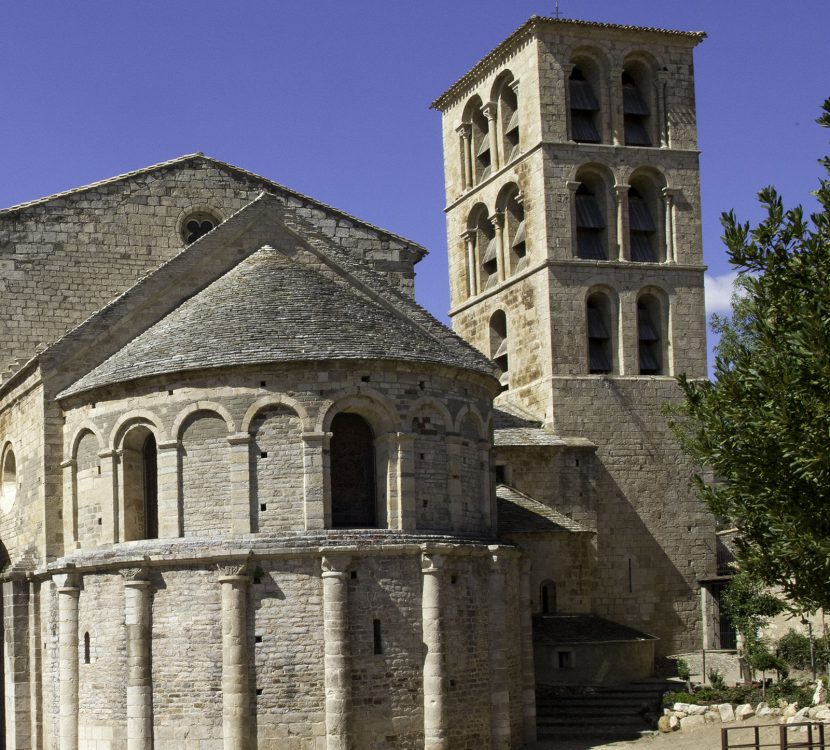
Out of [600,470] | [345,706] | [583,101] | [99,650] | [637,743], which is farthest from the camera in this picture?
[583,101]

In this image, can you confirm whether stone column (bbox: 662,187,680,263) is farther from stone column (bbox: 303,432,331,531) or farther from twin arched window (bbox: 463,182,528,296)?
stone column (bbox: 303,432,331,531)

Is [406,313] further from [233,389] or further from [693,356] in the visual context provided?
[693,356]

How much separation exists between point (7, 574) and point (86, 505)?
7.53ft

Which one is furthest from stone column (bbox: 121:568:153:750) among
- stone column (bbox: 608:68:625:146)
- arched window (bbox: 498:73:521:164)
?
stone column (bbox: 608:68:625:146)

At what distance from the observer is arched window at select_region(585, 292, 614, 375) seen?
122 ft

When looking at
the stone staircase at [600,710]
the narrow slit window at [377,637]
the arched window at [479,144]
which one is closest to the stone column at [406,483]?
the narrow slit window at [377,637]

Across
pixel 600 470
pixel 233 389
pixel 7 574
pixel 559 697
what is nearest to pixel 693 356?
pixel 600 470

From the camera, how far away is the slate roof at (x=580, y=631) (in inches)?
1248

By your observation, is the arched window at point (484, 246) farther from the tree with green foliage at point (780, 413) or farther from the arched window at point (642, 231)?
the tree with green foliage at point (780, 413)

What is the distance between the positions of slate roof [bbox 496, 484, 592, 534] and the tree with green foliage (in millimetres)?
11825

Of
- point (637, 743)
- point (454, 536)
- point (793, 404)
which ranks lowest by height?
point (637, 743)

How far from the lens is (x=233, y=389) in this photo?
25.0 meters

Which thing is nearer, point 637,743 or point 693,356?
point 637,743

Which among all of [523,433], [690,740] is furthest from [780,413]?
[523,433]
